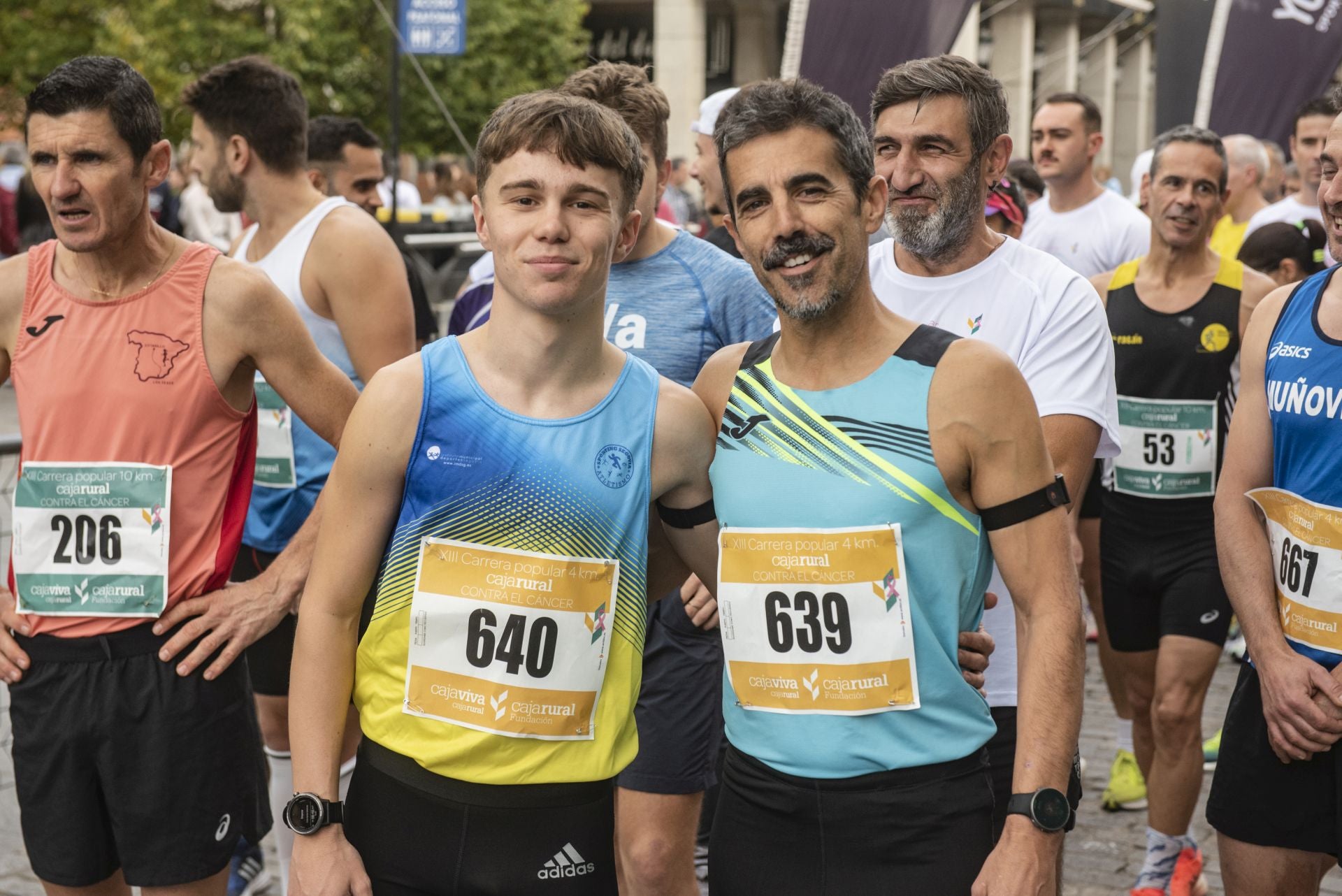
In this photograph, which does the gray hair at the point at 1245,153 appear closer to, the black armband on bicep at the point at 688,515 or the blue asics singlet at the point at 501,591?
the black armband on bicep at the point at 688,515

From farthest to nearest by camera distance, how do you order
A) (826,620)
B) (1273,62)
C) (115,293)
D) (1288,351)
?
(1273,62)
(115,293)
(1288,351)
(826,620)

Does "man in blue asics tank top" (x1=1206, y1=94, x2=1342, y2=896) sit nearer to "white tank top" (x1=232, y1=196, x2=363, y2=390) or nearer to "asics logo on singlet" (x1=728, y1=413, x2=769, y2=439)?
"asics logo on singlet" (x1=728, y1=413, x2=769, y2=439)

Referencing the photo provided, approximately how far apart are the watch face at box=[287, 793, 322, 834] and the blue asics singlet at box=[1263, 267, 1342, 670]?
2113 millimetres

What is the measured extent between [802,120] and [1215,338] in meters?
3.26

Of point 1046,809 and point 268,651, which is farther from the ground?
Answer: point 1046,809

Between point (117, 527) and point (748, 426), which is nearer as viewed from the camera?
point (748, 426)

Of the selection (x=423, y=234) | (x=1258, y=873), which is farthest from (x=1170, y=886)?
(x=423, y=234)

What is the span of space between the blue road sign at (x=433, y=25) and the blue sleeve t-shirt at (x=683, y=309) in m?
10.8

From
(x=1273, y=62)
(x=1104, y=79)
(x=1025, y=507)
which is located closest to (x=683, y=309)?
(x=1025, y=507)

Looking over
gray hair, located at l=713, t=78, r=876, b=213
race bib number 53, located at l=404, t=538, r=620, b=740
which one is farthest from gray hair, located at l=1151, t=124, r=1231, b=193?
race bib number 53, located at l=404, t=538, r=620, b=740

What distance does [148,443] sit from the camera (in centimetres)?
358

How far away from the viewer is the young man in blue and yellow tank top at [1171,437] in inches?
206

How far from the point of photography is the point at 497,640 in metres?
2.74

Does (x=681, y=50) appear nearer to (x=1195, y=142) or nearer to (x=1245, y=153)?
(x=1245, y=153)
